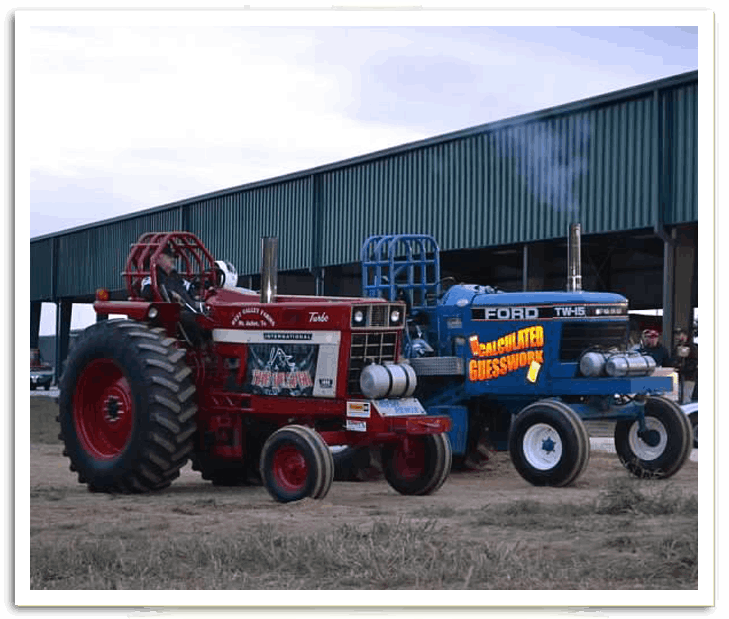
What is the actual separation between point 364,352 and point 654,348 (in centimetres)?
318

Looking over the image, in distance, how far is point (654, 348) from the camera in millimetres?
12586

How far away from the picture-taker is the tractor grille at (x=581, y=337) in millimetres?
12570

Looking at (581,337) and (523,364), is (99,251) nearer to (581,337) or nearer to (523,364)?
(523,364)

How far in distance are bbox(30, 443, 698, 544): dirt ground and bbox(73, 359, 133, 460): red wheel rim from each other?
0.43m

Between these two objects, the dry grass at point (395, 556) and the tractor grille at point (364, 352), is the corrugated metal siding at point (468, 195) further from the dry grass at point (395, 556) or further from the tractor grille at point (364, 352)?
the dry grass at point (395, 556)

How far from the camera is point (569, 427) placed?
37.8 feet

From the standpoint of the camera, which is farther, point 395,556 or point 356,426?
point 356,426

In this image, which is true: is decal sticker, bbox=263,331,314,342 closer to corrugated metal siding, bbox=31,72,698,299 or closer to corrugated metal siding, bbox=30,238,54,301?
corrugated metal siding, bbox=31,72,698,299

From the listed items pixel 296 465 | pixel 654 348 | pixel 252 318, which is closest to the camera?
pixel 296 465

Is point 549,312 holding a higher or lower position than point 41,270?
lower

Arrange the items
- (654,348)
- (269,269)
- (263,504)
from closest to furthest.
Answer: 1. (263,504)
2. (269,269)
3. (654,348)

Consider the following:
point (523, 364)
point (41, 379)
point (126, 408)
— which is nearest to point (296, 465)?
point (126, 408)

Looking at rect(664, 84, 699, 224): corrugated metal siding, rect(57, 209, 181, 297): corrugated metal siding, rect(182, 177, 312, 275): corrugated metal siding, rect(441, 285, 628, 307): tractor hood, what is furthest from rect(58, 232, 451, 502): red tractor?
rect(664, 84, 699, 224): corrugated metal siding
